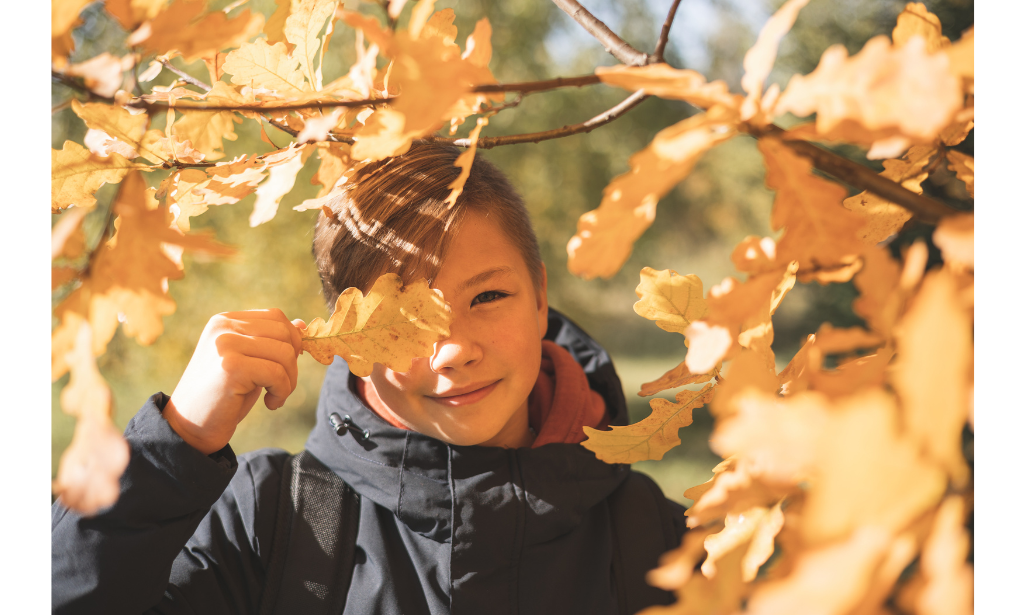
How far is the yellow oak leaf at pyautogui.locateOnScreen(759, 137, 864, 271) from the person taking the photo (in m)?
0.21

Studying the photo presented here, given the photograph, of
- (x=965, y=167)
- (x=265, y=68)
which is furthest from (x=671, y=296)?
(x=265, y=68)

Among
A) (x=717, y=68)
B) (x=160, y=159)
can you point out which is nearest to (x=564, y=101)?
→ (x=717, y=68)

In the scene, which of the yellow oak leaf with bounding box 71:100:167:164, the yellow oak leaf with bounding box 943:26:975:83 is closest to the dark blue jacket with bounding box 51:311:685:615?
the yellow oak leaf with bounding box 71:100:167:164

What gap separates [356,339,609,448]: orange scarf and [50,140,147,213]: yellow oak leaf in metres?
0.43

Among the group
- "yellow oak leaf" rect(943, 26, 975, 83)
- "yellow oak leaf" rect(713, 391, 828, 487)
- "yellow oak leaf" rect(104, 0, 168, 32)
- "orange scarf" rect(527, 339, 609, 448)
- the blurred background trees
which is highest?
"yellow oak leaf" rect(104, 0, 168, 32)

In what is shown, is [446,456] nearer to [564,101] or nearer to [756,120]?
[756,120]

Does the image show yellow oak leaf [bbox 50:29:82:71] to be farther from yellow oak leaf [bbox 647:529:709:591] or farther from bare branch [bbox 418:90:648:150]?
yellow oak leaf [bbox 647:529:709:591]

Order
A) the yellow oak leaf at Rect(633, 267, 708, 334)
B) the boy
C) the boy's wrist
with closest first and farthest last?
the yellow oak leaf at Rect(633, 267, 708, 334) → the boy's wrist → the boy

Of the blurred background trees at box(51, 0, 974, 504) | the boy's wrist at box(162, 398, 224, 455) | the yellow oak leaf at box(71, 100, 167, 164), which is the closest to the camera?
the yellow oak leaf at box(71, 100, 167, 164)

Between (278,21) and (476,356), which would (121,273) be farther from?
(476,356)

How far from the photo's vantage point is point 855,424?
0.16 meters

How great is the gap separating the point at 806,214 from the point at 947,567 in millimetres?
114

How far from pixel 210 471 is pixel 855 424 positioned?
1.42 ft
